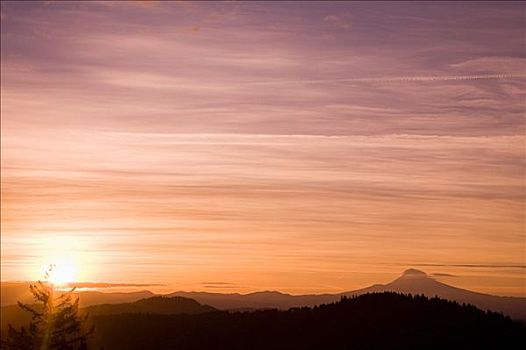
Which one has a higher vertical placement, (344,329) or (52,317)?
(52,317)

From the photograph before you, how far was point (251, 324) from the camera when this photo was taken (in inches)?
6137

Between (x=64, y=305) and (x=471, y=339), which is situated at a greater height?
(x=64, y=305)

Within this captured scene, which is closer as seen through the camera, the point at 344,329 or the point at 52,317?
the point at 52,317

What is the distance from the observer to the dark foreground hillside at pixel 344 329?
130m

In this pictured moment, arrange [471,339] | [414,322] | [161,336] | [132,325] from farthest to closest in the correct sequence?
[132,325] → [161,336] → [414,322] → [471,339]

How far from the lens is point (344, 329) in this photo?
142 m

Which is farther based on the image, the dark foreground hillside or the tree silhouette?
the dark foreground hillside

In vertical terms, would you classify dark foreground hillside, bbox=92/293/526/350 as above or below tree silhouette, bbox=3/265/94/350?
below

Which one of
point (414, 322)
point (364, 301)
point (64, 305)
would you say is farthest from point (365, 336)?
point (64, 305)

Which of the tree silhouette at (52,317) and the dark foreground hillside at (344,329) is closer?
the tree silhouette at (52,317)

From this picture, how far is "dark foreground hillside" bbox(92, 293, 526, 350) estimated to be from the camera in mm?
130250

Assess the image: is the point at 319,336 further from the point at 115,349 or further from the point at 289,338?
the point at 115,349

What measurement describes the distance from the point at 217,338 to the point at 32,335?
255 ft

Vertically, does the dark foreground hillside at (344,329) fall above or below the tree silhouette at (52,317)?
below
